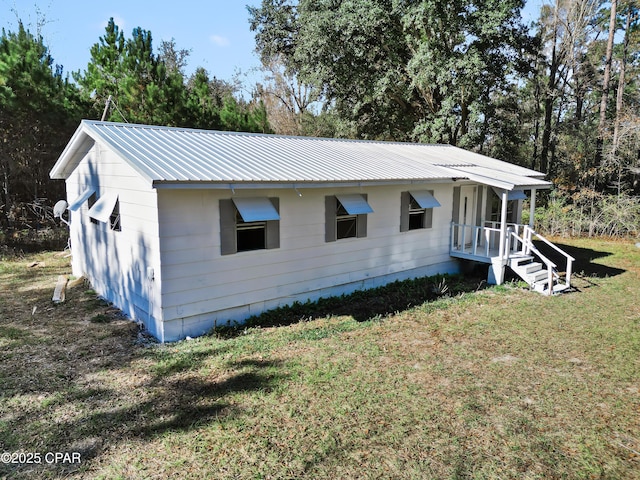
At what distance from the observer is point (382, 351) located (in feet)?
21.3

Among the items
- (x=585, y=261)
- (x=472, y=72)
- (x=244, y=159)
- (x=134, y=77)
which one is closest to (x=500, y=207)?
(x=585, y=261)

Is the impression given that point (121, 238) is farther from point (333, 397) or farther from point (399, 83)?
point (399, 83)

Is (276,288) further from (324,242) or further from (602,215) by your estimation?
(602,215)

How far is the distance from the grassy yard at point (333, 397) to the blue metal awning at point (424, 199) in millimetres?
3107

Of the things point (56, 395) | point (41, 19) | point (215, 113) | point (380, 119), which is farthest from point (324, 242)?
point (41, 19)

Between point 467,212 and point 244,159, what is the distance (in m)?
7.36

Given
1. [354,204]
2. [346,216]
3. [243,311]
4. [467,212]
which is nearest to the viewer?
[243,311]

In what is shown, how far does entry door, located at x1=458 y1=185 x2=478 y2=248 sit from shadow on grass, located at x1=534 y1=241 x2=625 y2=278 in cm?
307

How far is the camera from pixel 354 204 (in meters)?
Answer: 8.81

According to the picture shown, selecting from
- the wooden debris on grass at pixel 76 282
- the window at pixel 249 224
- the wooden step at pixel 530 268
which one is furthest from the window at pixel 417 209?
the wooden debris on grass at pixel 76 282

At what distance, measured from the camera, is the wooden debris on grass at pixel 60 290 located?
8.92m

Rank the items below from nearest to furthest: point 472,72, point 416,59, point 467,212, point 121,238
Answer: point 121,238 → point 467,212 → point 472,72 → point 416,59

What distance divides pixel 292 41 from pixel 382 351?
22.7m

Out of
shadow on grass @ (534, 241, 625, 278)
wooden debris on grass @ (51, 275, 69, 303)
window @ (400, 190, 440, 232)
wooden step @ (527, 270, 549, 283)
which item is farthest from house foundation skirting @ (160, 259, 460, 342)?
shadow on grass @ (534, 241, 625, 278)
